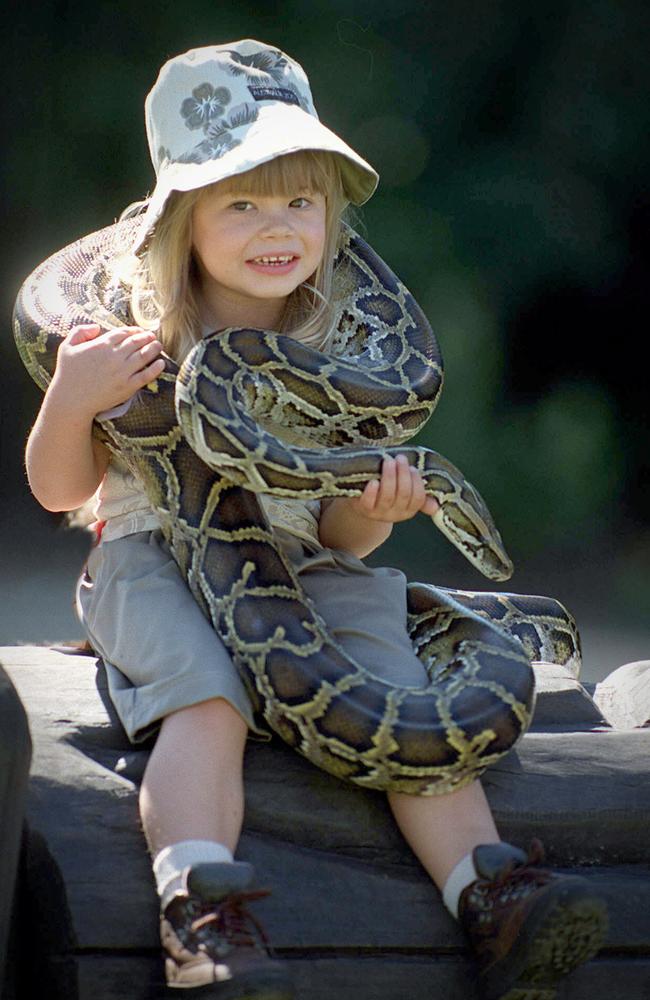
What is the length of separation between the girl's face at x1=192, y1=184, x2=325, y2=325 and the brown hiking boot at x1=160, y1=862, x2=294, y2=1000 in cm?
152

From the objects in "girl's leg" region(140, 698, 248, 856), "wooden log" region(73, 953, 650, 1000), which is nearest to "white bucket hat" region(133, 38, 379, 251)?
"girl's leg" region(140, 698, 248, 856)

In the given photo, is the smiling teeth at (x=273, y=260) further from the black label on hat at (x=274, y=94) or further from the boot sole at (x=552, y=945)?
the boot sole at (x=552, y=945)

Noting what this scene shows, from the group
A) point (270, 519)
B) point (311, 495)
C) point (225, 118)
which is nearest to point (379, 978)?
point (311, 495)

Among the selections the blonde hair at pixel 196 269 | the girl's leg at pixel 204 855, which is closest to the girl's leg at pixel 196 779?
the girl's leg at pixel 204 855

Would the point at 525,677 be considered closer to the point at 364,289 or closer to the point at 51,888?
the point at 51,888

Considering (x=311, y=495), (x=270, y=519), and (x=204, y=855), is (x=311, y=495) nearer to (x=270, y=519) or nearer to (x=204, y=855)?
(x=270, y=519)

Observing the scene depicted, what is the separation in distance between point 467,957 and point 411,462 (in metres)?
1.14

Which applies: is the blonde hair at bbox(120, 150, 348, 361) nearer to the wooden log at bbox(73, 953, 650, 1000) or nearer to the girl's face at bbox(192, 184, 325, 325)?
the girl's face at bbox(192, 184, 325, 325)

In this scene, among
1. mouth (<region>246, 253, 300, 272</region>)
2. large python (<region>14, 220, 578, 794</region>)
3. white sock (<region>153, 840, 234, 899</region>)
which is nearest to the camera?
white sock (<region>153, 840, 234, 899</region>)

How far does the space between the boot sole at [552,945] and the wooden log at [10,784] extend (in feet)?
3.06

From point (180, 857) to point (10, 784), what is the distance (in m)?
0.44

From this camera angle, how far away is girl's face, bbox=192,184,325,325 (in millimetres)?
3162

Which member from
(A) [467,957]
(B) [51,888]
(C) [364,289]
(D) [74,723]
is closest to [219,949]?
(B) [51,888]

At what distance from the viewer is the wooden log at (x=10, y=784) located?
2.11 metres
